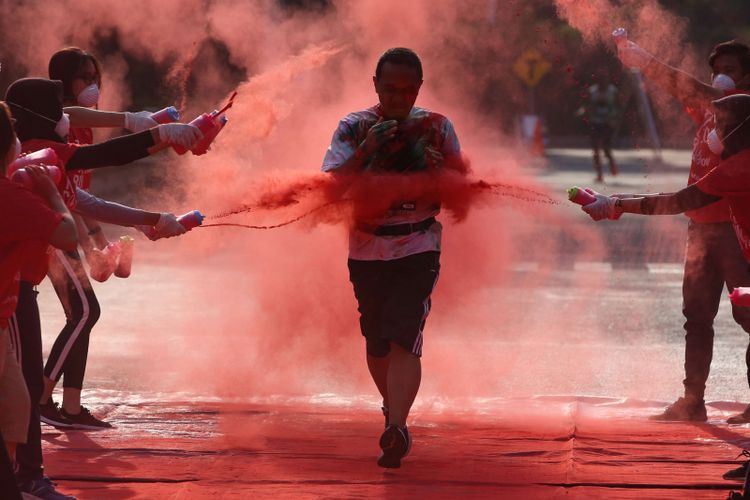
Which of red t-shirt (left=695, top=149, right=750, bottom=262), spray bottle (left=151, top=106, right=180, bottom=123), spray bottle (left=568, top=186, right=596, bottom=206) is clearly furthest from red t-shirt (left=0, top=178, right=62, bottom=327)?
red t-shirt (left=695, top=149, right=750, bottom=262)

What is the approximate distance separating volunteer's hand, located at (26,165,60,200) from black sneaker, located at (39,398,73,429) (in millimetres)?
2255

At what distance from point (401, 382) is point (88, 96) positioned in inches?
84.3

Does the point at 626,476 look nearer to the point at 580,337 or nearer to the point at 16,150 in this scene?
the point at 16,150

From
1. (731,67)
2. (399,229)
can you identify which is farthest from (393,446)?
(731,67)

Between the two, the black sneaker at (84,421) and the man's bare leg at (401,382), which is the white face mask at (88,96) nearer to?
the black sneaker at (84,421)

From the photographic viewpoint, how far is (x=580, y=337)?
33.9ft

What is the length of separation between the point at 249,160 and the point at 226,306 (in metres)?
3.28

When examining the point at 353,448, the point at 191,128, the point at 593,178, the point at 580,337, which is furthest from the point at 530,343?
the point at 593,178

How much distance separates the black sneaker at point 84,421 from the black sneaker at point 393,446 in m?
1.59

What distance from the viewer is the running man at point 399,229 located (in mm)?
5941

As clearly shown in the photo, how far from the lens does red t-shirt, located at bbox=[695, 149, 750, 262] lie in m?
5.54

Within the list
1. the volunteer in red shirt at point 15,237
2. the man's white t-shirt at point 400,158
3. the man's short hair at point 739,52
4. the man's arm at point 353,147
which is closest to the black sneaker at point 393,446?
the man's white t-shirt at point 400,158

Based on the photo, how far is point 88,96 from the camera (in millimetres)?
6816

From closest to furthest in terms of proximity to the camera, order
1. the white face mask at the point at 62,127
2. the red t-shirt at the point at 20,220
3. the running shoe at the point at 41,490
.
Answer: the red t-shirt at the point at 20,220, the running shoe at the point at 41,490, the white face mask at the point at 62,127
